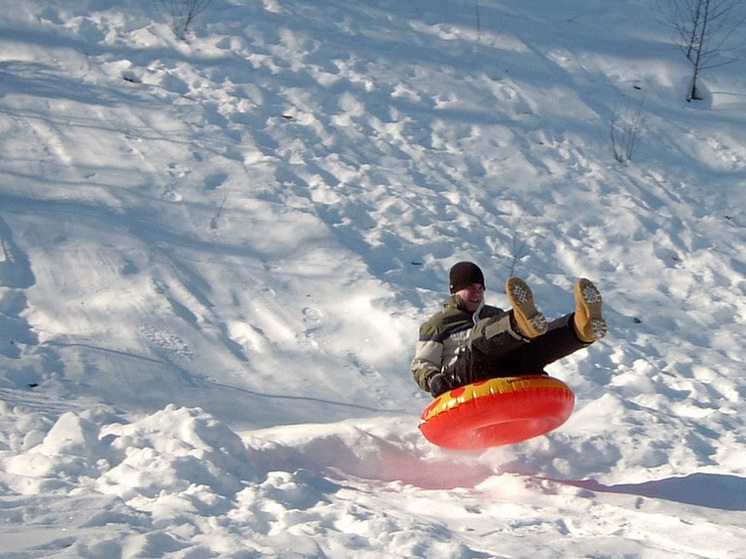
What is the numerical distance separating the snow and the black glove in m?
0.37

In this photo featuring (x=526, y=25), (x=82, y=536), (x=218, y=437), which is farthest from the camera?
(x=526, y=25)

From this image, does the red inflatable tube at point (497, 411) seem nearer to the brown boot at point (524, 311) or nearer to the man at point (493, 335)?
the man at point (493, 335)

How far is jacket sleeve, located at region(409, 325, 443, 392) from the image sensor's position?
4.64 m

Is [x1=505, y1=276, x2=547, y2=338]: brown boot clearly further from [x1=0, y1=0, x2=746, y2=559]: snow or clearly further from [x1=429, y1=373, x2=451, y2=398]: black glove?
[x1=0, y1=0, x2=746, y2=559]: snow

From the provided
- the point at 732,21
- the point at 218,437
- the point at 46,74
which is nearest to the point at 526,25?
the point at 732,21

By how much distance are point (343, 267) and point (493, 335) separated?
7.27ft

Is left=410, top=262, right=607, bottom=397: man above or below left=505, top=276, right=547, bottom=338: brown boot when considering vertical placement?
below

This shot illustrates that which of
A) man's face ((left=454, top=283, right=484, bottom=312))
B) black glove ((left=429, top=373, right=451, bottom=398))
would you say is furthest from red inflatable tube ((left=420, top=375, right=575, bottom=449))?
man's face ((left=454, top=283, right=484, bottom=312))

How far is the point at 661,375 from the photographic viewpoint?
5.78 metres

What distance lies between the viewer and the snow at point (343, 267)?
3.79 metres

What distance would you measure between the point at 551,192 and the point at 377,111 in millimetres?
1653

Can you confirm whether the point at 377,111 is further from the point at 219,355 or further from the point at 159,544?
the point at 159,544

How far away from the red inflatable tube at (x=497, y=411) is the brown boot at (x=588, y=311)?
1.01 feet

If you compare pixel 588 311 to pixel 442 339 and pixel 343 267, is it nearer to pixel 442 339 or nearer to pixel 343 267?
pixel 442 339
